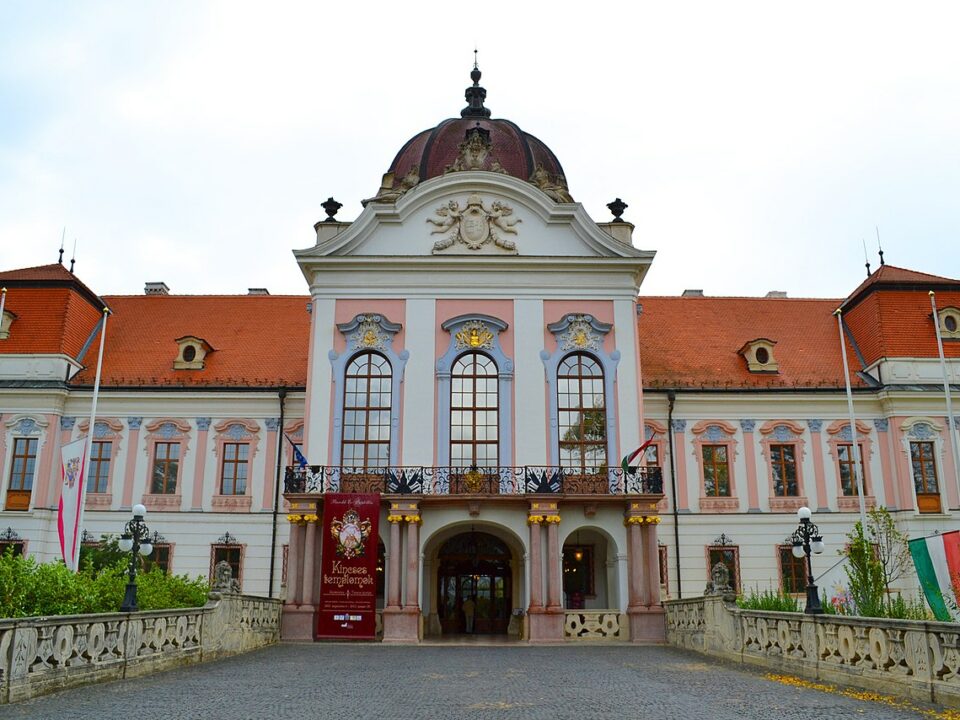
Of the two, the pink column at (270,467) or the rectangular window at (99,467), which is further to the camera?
the rectangular window at (99,467)

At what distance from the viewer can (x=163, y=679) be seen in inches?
510

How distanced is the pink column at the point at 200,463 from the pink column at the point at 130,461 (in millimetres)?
1877

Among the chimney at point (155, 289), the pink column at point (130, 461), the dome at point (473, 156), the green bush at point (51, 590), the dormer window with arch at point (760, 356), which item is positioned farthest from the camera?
the chimney at point (155, 289)

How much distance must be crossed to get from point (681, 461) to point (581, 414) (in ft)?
16.9

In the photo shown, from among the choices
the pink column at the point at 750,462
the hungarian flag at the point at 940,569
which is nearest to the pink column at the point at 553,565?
the pink column at the point at 750,462

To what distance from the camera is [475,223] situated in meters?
25.9

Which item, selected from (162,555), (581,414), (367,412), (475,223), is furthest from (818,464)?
(162,555)

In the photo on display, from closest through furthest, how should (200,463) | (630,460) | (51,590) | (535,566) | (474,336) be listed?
1. (51,590)
2. (535,566)
3. (630,460)
4. (474,336)
5. (200,463)

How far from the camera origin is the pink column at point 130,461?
27.9m

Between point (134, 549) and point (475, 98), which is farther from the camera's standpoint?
point (475, 98)

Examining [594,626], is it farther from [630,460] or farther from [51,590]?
[51,590]

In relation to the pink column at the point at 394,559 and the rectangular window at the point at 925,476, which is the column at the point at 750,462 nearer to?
the rectangular window at the point at 925,476

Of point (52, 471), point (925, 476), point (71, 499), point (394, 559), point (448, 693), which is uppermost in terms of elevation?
point (52, 471)

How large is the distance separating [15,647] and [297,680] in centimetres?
438
